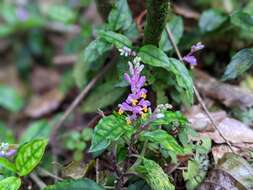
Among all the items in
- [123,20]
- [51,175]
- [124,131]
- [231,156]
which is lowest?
[231,156]

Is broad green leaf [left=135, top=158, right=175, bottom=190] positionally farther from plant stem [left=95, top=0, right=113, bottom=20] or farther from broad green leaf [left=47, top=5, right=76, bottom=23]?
broad green leaf [left=47, top=5, right=76, bottom=23]

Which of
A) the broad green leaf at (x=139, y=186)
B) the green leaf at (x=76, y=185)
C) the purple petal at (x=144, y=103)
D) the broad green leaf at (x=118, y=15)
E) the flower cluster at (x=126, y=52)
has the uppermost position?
A: the broad green leaf at (x=118, y=15)

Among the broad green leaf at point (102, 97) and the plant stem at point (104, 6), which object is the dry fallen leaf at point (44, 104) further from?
the plant stem at point (104, 6)

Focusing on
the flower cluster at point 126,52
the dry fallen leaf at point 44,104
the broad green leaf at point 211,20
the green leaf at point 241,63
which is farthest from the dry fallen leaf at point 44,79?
the green leaf at point 241,63

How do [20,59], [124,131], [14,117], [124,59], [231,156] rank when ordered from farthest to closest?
[20,59], [14,117], [124,59], [231,156], [124,131]

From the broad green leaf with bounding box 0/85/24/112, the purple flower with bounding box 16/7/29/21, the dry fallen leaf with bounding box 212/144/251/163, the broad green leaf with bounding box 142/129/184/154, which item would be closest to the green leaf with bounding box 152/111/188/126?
the broad green leaf with bounding box 142/129/184/154

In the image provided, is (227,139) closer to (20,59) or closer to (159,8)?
(159,8)

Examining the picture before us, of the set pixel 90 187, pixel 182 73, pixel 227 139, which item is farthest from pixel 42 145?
pixel 227 139
